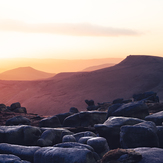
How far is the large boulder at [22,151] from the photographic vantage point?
6.27 meters

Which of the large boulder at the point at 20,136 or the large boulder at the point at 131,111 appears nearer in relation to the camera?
the large boulder at the point at 20,136

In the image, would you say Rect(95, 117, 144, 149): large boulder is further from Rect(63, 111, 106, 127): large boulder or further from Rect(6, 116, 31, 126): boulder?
Rect(6, 116, 31, 126): boulder

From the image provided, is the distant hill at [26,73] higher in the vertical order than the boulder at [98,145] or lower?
lower

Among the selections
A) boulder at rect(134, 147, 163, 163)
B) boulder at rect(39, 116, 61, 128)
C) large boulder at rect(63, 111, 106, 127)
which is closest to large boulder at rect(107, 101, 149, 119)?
large boulder at rect(63, 111, 106, 127)

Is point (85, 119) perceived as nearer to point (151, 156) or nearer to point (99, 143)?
point (99, 143)

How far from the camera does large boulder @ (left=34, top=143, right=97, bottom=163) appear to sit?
4945 millimetres

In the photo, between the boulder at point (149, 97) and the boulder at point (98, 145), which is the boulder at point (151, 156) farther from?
the boulder at point (149, 97)

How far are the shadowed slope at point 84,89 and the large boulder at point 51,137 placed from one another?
19.9 metres

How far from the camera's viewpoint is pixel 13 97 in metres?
42.7

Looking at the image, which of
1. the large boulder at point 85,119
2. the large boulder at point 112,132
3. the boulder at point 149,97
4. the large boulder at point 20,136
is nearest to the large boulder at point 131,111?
the large boulder at point 85,119

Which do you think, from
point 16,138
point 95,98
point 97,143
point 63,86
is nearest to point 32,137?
point 16,138

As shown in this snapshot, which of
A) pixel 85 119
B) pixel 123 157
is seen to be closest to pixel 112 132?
pixel 123 157

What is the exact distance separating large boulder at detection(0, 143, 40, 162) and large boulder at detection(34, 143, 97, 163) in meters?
0.69

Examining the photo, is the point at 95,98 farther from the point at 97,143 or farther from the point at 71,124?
the point at 97,143
